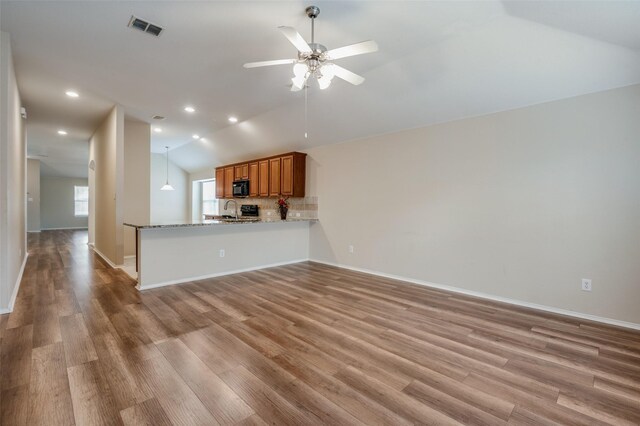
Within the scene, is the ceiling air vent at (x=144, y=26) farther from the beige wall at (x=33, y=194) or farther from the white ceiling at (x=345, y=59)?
the beige wall at (x=33, y=194)

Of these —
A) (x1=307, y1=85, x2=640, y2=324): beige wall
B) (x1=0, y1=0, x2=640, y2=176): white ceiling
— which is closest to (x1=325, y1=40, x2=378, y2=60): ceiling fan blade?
(x1=0, y1=0, x2=640, y2=176): white ceiling

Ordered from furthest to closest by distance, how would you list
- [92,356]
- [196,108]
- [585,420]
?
[196,108], [92,356], [585,420]

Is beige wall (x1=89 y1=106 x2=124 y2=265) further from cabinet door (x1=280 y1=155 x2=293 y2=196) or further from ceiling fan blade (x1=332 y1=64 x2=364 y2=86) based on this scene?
ceiling fan blade (x1=332 y1=64 x2=364 y2=86)

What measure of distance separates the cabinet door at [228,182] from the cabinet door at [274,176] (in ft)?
5.81

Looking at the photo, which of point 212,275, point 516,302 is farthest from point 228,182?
point 516,302

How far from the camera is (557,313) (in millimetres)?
3205

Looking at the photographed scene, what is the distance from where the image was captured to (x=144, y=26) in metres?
2.64

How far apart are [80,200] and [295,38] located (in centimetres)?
1462

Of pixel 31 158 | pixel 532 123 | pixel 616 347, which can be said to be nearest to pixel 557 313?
pixel 616 347

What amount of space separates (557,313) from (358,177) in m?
3.27

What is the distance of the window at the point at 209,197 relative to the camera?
384 inches

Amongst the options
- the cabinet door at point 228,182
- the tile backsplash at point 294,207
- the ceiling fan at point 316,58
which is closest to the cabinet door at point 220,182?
the cabinet door at point 228,182

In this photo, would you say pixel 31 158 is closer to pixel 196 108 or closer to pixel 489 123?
pixel 196 108

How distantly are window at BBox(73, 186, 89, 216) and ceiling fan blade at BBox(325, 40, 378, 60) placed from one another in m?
14.2
